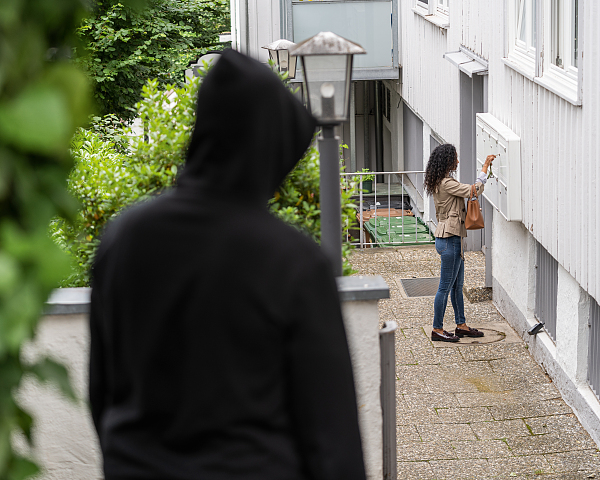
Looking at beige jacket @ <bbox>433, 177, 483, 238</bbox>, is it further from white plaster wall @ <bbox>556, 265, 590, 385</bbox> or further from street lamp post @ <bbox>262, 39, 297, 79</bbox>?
street lamp post @ <bbox>262, 39, 297, 79</bbox>

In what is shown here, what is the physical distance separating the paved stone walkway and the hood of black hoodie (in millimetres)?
4336

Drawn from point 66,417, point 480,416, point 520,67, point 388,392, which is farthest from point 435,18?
point 66,417

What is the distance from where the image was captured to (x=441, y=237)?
7.87 meters

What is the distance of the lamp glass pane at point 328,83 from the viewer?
3912 mm

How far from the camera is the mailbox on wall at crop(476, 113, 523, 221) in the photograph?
784 cm

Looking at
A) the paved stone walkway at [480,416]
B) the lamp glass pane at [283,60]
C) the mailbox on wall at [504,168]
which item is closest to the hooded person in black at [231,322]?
the paved stone walkway at [480,416]

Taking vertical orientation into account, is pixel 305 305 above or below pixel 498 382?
above

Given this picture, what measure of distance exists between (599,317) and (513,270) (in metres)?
2.61

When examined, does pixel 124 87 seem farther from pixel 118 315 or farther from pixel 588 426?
pixel 118 315

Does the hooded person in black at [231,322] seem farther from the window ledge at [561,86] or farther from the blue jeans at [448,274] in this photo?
the blue jeans at [448,274]

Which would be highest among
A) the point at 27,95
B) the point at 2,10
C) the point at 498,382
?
the point at 2,10

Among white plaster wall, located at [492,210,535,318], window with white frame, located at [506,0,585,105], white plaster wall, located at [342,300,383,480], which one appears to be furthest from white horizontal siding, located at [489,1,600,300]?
white plaster wall, located at [342,300,383,480]

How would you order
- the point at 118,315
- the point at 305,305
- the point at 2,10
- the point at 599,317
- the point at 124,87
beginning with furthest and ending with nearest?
1. the point at 124,87
2. the point at 599,317
3. the point at 118,315
4. the point at 305,305
5. the point at 2,10

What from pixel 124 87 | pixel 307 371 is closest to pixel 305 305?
pixel 307 371
